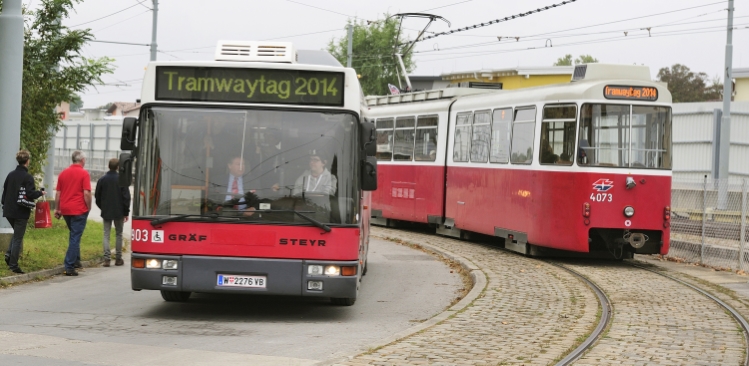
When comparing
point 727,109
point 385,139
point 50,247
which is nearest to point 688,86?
point 727,109

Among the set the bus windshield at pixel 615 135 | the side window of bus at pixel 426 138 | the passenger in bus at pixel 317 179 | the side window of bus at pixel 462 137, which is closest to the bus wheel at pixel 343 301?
the passenger in bus at pixel 317 179

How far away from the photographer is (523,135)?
19812 millimetres

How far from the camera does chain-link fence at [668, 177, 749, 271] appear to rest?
18492mm

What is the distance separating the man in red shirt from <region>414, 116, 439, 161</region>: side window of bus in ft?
34.6

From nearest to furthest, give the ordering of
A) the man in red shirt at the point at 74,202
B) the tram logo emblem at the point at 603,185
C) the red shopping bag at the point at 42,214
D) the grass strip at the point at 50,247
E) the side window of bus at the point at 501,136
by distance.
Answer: the man in red shirt at the point at 74,202 < the grass strip at the point at 50,247 < the red shopping bag at the point at 42,214 < the tram logo emblem at the point at 603,185 < the side window of bus at the point at 501,136

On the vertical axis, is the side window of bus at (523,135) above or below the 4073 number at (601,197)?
above

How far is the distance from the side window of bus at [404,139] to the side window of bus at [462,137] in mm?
2877

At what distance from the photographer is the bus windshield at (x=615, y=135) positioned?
59.1 feet

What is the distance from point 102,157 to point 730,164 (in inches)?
1348

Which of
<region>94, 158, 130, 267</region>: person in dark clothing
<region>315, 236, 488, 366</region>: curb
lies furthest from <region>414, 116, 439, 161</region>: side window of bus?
<region>94, 158, 130, 267</region>: person in dark clothing

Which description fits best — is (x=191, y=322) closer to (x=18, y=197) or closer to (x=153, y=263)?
(x=153, y=263)

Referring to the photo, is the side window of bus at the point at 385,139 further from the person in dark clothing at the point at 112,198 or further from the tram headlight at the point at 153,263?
the tram headlight at the point at 153,263

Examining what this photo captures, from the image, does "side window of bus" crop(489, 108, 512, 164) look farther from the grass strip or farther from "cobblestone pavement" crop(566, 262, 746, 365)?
the grass strip

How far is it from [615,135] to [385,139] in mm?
10962
